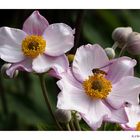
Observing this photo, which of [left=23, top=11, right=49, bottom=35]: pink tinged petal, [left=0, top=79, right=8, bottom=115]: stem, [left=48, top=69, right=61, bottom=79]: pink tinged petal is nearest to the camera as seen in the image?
[left=48, top=69, right=61, bottom=79]: pink tinged petal

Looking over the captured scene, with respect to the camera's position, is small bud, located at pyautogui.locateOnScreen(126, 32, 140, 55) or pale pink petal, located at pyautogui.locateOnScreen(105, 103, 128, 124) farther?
small bud, located at pyautogui.locateOnScreen(126, 32, 140, 55)

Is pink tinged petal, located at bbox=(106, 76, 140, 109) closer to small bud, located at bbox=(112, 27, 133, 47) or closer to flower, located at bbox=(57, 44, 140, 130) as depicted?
flower, located at bbox=(57, 44, 140, 130)

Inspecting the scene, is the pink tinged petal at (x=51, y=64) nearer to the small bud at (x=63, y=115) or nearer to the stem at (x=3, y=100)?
the small bud at (x=63, y=115)

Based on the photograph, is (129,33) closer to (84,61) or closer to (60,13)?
(84,61)

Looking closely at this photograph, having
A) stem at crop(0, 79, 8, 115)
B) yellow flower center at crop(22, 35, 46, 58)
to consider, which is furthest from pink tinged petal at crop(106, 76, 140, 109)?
stem at crop(0, 79, 8, 115)

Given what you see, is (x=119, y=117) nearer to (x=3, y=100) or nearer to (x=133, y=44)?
(x=133, y=44)
